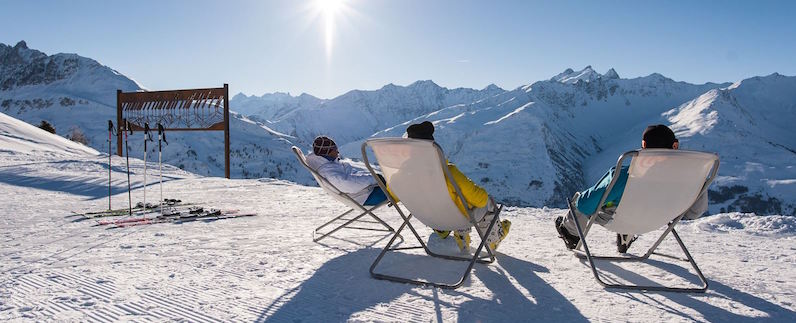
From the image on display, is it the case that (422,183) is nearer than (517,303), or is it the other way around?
(517,303)

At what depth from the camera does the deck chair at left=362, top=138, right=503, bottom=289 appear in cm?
279

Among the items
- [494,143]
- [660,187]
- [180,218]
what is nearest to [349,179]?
[660,187]

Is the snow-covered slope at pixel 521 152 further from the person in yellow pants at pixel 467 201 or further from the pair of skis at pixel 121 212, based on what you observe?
the person in yellow pants at pixel 467 201

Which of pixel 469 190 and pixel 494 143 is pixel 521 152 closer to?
pixel 494 143

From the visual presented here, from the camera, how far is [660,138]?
2867 millimetres

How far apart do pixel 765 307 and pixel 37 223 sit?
6.23 m

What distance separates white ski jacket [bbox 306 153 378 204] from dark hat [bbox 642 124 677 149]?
6.69ft

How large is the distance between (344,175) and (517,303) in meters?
1.86

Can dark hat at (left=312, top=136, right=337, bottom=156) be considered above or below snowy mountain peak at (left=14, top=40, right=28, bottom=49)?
below

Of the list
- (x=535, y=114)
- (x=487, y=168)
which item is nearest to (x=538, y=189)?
(x=487, y=168)

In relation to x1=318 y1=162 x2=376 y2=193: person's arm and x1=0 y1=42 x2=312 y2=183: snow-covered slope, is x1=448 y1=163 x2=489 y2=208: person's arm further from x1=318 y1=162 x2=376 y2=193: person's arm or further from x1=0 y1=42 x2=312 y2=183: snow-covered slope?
x1=0 y1=42 x2=312 y2=183: snow-covered slope

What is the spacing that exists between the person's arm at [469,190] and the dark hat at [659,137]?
1062 mm

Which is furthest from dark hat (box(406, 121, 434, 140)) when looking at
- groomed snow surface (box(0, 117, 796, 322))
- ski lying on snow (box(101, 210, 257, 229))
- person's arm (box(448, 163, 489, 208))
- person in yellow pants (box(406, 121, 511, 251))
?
ski lying on snow (box(101, 210, 257, 229))

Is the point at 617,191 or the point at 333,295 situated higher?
the point at 617,191
